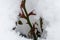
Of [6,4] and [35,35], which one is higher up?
[6,4]

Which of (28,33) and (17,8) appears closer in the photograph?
(28,33)

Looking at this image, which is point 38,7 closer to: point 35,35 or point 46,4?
point 46,4

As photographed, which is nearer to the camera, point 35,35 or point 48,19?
point 35,35

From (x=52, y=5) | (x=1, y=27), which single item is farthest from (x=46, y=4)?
(x=1, y=27)

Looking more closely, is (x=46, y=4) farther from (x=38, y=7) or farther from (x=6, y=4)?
(x=6, y=4)

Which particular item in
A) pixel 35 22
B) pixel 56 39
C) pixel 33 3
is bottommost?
pixel 56 39

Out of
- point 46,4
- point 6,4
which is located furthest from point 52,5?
point 6,4
